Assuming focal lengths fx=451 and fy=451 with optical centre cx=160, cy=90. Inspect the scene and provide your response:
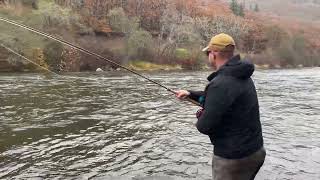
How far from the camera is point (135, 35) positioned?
2405 inches

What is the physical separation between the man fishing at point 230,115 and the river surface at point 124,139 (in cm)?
443

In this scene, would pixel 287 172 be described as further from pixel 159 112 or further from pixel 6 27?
pixel 6 27

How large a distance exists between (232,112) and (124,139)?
8.35 meters

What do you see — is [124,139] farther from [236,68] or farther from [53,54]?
[53,54]

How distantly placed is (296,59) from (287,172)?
80027 millimetres

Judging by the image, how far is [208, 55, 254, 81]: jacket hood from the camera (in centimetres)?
511

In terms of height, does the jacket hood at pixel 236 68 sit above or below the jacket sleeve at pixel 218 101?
above

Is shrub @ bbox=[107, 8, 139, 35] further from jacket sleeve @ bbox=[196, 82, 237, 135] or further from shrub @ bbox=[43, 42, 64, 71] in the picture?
jacket sleeve @ bbox=[196, 82, 237, 135]

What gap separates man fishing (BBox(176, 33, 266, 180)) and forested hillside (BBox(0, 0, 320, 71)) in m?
40.4

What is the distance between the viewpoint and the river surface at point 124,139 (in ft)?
33.2

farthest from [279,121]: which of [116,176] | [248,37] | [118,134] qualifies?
[248,37]

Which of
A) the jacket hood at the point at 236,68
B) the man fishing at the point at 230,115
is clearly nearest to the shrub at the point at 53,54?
the man fishing at the point at 230,115

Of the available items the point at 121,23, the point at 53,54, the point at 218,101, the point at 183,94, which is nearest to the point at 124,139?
the point at 183,94

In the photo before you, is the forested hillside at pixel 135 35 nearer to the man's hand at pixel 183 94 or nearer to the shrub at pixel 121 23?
the shrub at pixel 121 23
